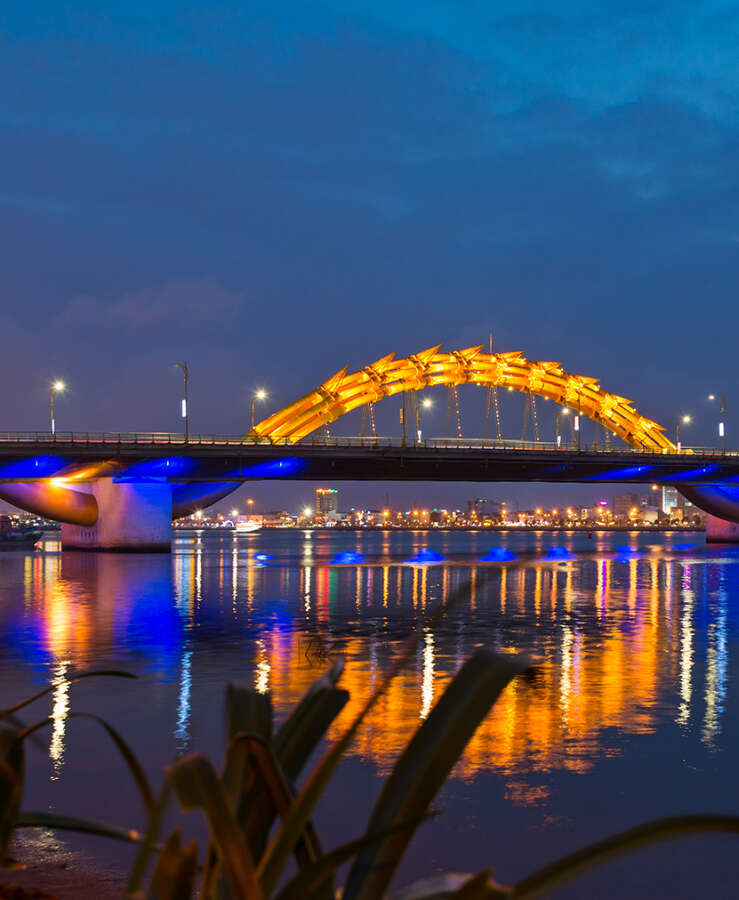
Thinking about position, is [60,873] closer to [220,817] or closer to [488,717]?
[220,817]

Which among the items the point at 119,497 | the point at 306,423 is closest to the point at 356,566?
the point at 119,497

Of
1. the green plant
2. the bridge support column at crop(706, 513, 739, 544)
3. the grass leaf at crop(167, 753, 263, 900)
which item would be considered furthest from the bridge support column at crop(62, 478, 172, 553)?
the grass leaf at crop(167, 753, 263, 900)

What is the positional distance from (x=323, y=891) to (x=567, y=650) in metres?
21.8

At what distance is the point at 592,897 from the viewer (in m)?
8.47

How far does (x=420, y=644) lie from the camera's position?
25.0 meters

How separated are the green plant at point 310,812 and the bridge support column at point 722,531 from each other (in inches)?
4907

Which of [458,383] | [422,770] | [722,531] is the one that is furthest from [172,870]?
[722,531]

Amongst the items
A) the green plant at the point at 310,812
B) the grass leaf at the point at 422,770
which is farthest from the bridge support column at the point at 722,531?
the grass leaf at the point at 422,770

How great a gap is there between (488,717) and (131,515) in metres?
72.7

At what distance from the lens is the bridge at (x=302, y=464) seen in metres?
82.6

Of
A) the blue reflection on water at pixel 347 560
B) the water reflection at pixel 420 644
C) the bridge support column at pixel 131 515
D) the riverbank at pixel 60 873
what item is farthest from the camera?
the bridge support column at pixel 131 515

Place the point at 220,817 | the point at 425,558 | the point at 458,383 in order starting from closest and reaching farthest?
the point at 220,817 < the point at 425,558 < the point at 458,383

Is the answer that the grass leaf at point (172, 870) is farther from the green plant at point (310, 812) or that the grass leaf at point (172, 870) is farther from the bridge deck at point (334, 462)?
the bridge deck at point (334, 462)

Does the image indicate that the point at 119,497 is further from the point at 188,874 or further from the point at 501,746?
the point at 188,874
